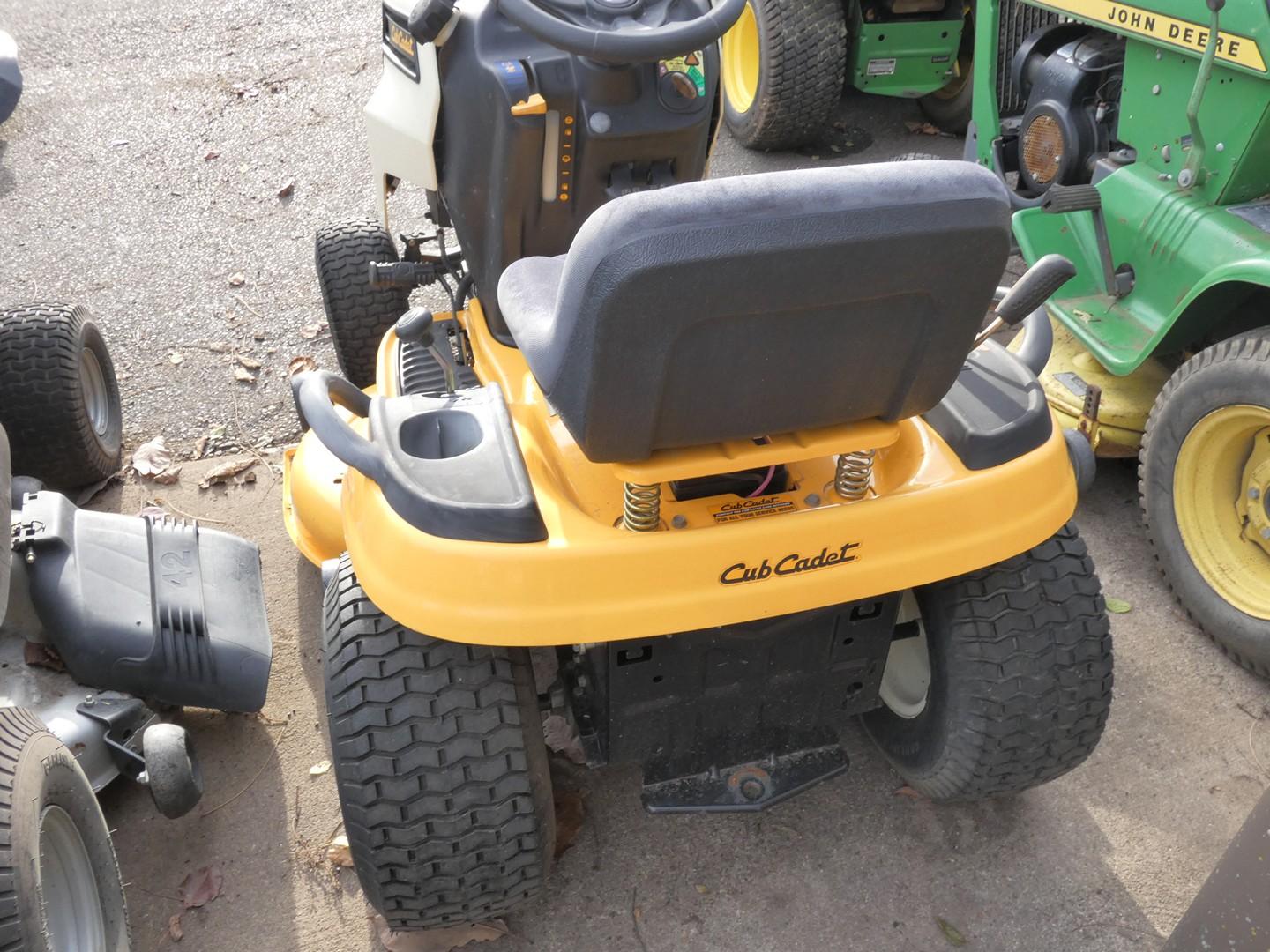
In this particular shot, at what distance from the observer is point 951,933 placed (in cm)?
221

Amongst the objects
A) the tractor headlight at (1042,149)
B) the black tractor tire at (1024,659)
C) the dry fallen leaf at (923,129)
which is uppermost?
the tractor headlight at (1042,149)

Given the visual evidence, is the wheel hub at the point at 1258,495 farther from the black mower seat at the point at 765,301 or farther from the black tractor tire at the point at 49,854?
the black tractor tire at the point at 49,854

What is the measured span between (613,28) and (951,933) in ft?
6.59

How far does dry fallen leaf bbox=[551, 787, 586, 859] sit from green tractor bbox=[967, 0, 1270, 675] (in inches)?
63.9

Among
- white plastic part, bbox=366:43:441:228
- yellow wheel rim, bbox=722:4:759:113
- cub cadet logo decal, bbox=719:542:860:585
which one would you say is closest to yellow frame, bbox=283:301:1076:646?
cub cadet logo decal, bbox=719:542:860:585

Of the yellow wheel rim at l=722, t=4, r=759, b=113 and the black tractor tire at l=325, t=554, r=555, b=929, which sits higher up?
the black tractor tire at l=325, t=554, r=555, b=929

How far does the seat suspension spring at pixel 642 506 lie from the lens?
1780 mm

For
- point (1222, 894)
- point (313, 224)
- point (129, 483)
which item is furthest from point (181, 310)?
point (1222, 894)

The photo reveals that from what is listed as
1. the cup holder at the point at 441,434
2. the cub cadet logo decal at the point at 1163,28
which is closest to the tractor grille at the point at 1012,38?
the cub cadet logo decal at the point at 1163,28

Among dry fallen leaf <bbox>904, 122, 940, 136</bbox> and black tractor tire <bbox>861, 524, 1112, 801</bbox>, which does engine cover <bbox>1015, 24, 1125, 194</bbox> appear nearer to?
black tractor tire <bbox>861, 524, 1112, 801</bbox>

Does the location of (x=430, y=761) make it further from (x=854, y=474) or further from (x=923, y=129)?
(x=923, y=129)

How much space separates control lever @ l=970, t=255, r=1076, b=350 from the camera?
1.93 m

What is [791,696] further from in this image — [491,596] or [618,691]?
[491,596]

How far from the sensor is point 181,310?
4391 millimetres
